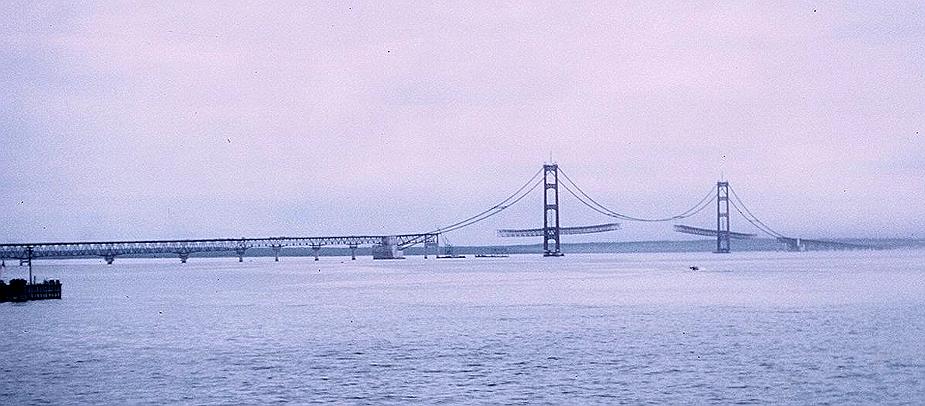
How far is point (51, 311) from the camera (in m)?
57.2

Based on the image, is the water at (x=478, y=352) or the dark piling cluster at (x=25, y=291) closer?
the water at (x=478, y=352)

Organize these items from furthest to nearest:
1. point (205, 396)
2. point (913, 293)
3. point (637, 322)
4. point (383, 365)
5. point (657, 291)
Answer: point (657, 291)
point (913, 293)
point (637, 322)
point (383, 365)
point (205, 396)

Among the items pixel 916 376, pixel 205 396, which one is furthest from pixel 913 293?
pixel 205 396

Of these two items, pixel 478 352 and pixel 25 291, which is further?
pixel 25 291

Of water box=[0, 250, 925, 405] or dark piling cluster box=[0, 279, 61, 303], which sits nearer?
water box=[0, 250, 925, 405]

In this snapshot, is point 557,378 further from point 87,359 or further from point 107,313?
point 107,313

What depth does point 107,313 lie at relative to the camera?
180 ft

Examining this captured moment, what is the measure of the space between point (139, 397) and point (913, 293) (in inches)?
1983

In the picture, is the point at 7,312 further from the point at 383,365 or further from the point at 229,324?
the point at 383,365

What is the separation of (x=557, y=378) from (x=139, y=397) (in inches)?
400

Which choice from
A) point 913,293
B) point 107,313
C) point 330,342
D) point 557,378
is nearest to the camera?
point 557,378

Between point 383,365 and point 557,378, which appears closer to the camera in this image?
point 557,378

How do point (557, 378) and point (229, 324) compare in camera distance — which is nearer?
A: point (557, 378)

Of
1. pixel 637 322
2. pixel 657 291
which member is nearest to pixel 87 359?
pixel 637 322
